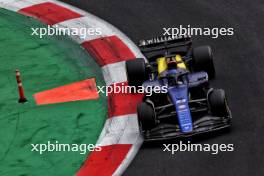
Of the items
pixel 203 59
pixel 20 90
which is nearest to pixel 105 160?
pixel 20 90

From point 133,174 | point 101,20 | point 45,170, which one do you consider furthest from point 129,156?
point 101,20

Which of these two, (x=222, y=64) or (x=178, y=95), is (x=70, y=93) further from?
(x=222, y=64)

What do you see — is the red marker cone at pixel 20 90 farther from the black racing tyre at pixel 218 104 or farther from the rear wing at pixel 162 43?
the black racing tyre at pixel 218 104

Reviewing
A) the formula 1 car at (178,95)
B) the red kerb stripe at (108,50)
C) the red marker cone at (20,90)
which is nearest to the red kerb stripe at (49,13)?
the red kerb stripe at (108,50)

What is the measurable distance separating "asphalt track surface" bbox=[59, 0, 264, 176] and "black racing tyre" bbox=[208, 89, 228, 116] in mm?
303

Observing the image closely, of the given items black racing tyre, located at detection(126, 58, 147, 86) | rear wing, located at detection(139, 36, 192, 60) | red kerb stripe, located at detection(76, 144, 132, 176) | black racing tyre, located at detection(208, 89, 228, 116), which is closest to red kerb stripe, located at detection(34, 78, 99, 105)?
black racing tyre, located at detection(126, 58, 147, 86)

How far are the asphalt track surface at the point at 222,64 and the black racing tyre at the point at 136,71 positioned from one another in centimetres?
115

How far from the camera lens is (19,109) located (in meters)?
11.8

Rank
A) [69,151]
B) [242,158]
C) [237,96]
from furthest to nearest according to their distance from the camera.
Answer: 1. [237,96]
2. [69,151]
3. [242,158]

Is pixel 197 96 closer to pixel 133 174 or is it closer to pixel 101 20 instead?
pixel 133 174

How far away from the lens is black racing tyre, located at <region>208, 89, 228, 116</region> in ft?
33.8

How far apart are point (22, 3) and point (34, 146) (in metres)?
5.76

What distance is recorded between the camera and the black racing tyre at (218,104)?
1030cm

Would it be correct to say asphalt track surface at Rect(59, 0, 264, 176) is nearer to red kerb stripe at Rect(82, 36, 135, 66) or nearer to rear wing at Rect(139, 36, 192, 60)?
red kerb stripe at Rect(82, 36, 135, 66)
